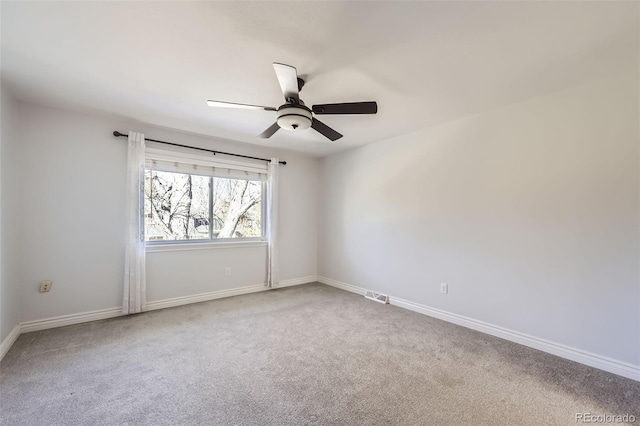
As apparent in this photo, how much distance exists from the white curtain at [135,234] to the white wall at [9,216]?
2.96 ft

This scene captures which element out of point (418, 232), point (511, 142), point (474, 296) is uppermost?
point (511, 142)

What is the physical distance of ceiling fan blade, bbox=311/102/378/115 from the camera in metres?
2.10

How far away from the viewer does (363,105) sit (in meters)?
2.10

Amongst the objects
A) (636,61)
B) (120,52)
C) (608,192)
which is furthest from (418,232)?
(120,52)

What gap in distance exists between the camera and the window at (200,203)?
3637 mm

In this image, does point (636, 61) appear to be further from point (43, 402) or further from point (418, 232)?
point (43, 402)

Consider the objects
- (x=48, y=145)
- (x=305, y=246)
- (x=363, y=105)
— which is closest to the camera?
(x=363, y=105)

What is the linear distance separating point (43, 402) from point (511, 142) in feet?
14.2

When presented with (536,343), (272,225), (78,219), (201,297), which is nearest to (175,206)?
(78,219)

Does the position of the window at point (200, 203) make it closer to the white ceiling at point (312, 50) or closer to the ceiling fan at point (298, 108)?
the white ceiling at point (312, 50)

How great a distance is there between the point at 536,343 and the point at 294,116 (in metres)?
3.02

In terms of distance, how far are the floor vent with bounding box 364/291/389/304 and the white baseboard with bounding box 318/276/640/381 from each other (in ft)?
0.39

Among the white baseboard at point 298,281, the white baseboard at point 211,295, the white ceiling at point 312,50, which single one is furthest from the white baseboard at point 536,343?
the white ceiling at point 312,50

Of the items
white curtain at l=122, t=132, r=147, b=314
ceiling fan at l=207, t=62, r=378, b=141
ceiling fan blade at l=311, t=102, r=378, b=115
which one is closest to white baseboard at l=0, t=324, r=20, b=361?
white curtain at l=122, t=132, r=147, b=314
